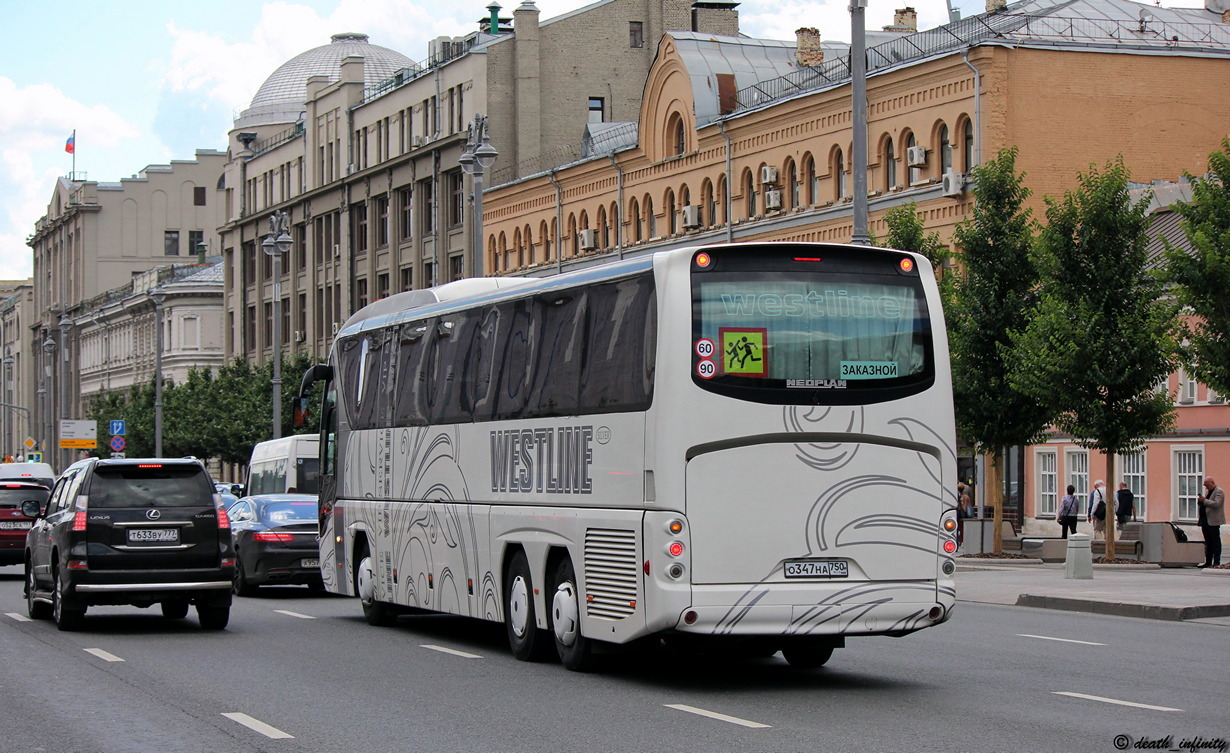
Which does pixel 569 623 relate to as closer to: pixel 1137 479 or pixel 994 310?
pixel 994 310

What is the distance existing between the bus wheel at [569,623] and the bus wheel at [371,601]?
5.54 meters

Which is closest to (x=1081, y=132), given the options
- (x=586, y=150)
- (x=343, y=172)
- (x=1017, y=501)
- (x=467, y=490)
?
(x=1017, y=501)

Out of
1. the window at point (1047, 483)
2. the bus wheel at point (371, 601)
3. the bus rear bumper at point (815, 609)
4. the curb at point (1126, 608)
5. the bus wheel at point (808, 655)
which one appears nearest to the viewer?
the bus rear bumper at point (815, 609)

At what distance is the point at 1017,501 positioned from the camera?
4669 centimetres

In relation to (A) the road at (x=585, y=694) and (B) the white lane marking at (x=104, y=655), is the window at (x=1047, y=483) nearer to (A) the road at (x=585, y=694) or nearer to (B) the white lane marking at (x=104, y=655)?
(A) the road at (x=585, y=694)

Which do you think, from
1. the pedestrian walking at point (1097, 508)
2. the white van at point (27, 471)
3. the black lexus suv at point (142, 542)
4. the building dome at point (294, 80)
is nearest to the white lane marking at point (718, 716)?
the black lexus suv at point (142, 542)

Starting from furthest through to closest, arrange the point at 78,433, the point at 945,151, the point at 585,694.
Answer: the point at 78,433 < the point at 945,151 < the point at 585,694

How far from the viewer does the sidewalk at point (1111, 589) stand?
22156 millimetres

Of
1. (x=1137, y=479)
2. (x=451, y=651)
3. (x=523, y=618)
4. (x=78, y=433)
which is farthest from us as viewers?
(x=78, y=433)

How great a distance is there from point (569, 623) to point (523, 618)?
1.13m

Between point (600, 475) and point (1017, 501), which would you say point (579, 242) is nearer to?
point (1017, 501)

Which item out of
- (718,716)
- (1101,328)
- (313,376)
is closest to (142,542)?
(313,376)

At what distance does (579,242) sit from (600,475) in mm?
49030

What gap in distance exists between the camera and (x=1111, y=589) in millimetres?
25875
